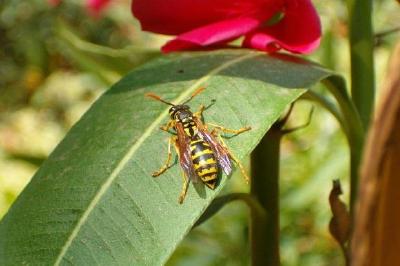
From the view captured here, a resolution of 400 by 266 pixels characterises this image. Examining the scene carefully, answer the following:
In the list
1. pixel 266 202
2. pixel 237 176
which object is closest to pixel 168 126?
pixel 266 202

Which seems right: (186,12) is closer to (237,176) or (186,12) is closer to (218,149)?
(218,149)

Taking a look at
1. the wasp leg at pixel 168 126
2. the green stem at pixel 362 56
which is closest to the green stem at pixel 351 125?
the green stem at pixel 362 56

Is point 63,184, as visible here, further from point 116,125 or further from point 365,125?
point 365,125

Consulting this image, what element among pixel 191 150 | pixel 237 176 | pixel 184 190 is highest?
pixel 237 176

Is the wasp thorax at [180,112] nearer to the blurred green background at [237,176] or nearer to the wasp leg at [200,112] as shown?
the wasp leg at [200,112]

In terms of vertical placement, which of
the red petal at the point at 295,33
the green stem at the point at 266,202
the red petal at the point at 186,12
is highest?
the red petal at the point at 186,12

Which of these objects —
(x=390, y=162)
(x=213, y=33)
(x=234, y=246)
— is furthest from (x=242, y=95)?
(x=234, y=246)

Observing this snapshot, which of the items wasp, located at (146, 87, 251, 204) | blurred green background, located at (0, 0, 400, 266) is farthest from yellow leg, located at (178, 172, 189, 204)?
blurred green background, located at (0, 0, 400, 266)
